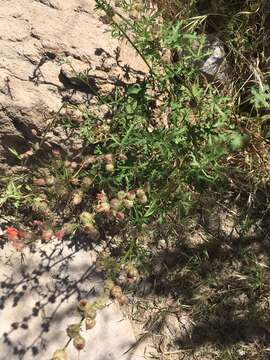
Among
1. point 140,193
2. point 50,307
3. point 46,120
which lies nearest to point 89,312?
point 140,193

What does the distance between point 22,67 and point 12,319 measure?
5.07ft

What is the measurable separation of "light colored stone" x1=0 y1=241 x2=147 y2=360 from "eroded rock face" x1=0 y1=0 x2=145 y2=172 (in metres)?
0.73

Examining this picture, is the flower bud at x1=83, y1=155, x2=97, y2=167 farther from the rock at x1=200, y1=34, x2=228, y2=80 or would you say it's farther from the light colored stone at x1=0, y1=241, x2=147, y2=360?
the rock at x1=200, y1=34, x2=228, y2=80

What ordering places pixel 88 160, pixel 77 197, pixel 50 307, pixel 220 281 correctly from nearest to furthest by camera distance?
pixel 77 197
pixel 88 160
pixel 50 307
pixel 220 281

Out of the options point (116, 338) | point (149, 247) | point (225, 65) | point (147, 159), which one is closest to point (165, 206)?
point (147, 159)

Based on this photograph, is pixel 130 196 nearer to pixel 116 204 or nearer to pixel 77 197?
pixel 116 204

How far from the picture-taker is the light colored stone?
304 centimetres

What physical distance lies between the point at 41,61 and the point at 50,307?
153cm

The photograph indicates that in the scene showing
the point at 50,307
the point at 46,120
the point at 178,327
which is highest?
the point at 46,120

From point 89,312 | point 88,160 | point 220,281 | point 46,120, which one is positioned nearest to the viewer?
point 89,312

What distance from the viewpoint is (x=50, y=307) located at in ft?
10.2

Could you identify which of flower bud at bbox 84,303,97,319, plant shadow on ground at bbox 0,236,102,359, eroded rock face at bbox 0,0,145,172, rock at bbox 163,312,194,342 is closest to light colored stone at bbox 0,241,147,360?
plant shadow on ground at bbox 0,236,102,359

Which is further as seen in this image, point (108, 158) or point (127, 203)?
point (108, 158)

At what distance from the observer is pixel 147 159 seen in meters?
2.88
